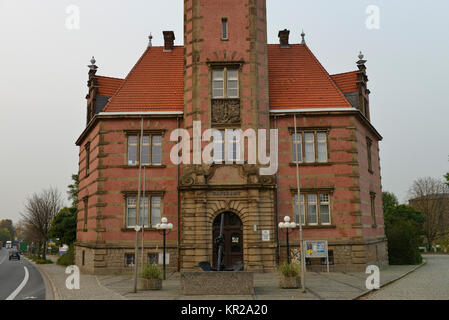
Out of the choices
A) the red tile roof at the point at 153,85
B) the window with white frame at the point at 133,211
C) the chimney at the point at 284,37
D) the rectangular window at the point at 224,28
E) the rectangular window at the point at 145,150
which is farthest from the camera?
the chimney at the point at 284,37

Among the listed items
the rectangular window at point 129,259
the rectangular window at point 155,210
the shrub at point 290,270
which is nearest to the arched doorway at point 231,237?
the rectangular window at point 155,210

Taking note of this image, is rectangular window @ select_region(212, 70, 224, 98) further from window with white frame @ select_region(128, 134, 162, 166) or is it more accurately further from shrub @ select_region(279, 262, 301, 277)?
shrub @ select_region(279, 262, 301, 277)

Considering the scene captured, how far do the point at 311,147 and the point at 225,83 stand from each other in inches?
269

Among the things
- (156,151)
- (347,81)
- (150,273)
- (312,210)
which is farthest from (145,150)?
(347,81)

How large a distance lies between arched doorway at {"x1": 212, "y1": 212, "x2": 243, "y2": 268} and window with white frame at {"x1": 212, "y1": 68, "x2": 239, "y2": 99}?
7.43 meters

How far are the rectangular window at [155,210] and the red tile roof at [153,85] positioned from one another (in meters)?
5.99

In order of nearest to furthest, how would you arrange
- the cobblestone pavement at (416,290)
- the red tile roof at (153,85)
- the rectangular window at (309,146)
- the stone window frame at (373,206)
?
the cobblestone pavement at (416,290)
the rectangular window at (309,146)
the red tile roof at (153,85)
the stone window frame at (373,206)

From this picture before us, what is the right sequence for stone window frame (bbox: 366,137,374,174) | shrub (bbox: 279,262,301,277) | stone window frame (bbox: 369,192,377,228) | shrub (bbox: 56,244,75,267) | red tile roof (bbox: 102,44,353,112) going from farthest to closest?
shrub (bbox: 56,244,75,267)
stone window frame (bbox: 366,137,374,174)
stone window frame (bbox: 369,192,377,228)
red tile roof (bbox: 102,44,353,112)
shrub (bbox: 279,262,301,277)

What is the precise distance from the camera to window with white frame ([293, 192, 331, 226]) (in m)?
25.0

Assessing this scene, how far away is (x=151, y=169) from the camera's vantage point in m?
25.8

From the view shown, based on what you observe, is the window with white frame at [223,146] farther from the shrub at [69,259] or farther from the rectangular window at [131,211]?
the shrub at [69,259]

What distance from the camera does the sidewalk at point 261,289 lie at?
49.3ft

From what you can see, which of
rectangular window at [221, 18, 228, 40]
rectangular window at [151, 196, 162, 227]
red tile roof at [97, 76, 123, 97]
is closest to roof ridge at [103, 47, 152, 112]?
red tile roof at [97, 76, 123, 97]
